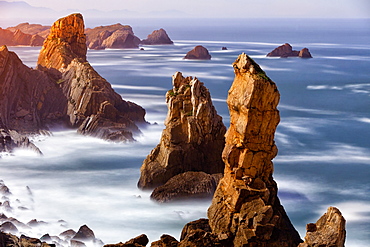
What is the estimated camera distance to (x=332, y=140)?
4125 centimetres

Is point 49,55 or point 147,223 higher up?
point 49,55

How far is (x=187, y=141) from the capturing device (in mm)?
29859

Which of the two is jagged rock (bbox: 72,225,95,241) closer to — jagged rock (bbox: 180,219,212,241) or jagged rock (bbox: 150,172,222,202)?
jagged rock (bbox: 180,219,212,241)

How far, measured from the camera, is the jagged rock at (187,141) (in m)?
29.4

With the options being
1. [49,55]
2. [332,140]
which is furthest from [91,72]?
[332,140]

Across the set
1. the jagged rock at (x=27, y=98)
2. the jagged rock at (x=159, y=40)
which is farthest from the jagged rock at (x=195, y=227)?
the jagged rock at (x=159, y=40)

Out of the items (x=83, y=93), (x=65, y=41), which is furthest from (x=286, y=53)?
(x=83, y=93)

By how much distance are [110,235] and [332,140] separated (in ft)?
66.4

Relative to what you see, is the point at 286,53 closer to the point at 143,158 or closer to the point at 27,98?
the point at 27,98

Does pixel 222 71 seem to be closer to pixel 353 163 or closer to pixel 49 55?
pixel 49 55

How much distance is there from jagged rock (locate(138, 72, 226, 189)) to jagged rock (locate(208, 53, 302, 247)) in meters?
7.54

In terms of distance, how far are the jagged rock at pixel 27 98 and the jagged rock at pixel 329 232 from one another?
25.5 metres

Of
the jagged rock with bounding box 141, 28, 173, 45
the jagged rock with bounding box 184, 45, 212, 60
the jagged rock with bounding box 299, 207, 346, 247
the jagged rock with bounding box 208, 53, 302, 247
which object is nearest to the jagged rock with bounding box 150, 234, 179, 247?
the jagged rock with bounding box 208, 53, 302, 247

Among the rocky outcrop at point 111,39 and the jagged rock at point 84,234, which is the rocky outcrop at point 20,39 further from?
the jagged rock at point 84,234
